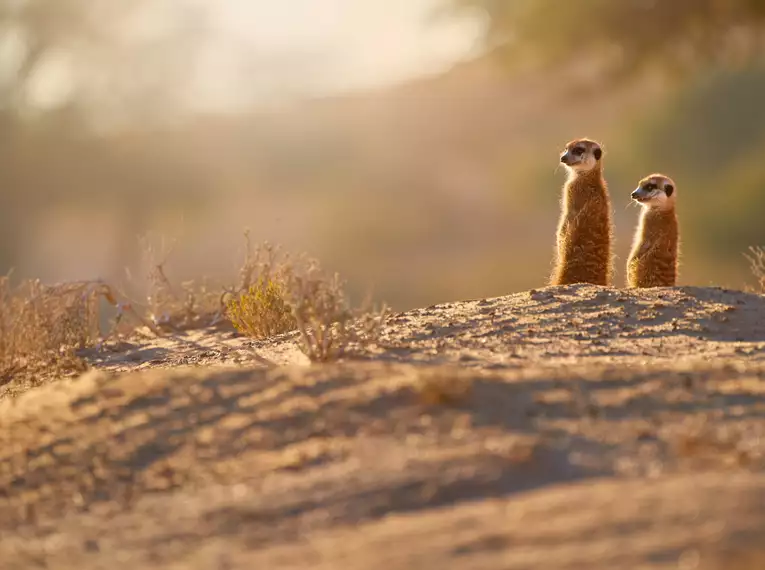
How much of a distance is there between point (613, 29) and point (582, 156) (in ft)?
28.0

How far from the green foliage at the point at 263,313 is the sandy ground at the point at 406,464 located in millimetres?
2347

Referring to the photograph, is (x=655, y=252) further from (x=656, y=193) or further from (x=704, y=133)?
(x=704, y=133)

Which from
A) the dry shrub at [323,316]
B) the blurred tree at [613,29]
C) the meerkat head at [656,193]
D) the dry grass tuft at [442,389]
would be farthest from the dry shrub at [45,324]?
the blurred tree at [613,29]

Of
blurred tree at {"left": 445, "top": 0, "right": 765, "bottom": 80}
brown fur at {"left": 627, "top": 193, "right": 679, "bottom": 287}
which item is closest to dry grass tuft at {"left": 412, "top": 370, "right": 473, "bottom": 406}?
brown fur at {"left": 627, "top": 193, "right": 679, "bottom": 287}

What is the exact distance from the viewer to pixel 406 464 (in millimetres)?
3748

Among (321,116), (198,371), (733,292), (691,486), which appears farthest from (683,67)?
(321,116)

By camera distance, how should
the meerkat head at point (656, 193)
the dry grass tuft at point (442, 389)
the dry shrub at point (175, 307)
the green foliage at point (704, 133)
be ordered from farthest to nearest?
1. the green foliage at point (704, 133)
2. the dry shrub at point (175, 307)
3. the meerkat head at point (656, 193)
4. the dry grass tuft at point (442, 389)

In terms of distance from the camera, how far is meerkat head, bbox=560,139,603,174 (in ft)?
25.2

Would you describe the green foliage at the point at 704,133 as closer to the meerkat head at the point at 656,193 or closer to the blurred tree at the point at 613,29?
the blurred tree at the point at 613,29

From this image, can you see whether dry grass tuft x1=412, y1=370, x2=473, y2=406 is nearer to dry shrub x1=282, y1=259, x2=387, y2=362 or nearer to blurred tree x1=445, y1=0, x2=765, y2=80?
dry shrub x1=282, y1=259, x2=387, y2=362

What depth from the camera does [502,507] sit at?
3.36 metres

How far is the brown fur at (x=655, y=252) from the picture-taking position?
7.49 meters

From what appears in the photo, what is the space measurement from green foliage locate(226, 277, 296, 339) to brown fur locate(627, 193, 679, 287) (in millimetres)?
2244

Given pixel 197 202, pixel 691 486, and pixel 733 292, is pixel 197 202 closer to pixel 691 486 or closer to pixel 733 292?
pixel 733 292
